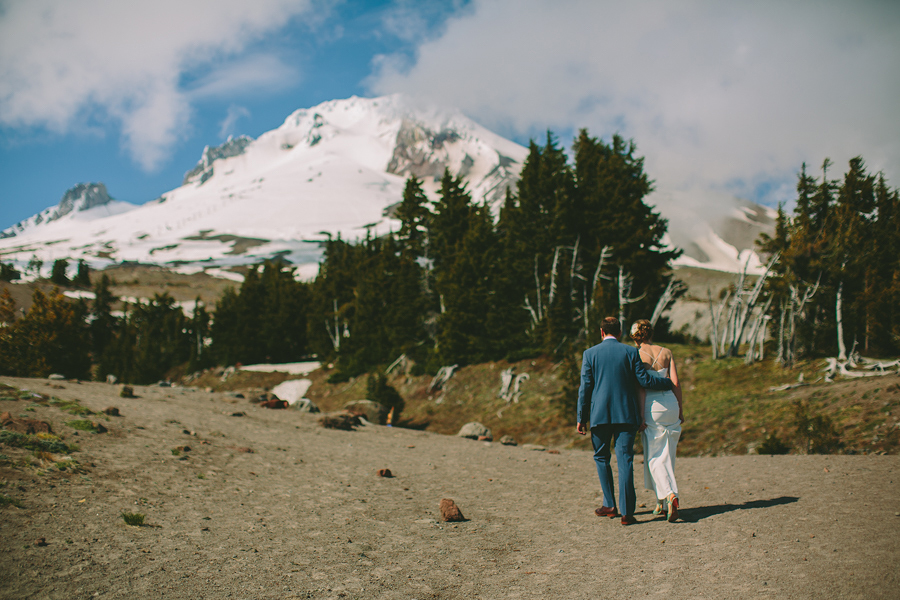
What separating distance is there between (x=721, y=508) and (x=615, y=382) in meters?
2.24

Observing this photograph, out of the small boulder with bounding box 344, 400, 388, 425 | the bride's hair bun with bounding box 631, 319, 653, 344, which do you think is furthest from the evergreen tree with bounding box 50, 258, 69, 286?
the bride's hair bun with bounding box 631, 319, 653, 344

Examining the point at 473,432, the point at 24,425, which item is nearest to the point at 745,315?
the point at 473,432

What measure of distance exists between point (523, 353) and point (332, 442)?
18433 millimetres

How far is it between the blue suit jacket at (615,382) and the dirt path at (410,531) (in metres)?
1.19

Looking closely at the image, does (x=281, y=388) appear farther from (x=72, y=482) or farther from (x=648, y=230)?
(x=72, y=482)

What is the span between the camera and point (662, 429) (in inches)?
214

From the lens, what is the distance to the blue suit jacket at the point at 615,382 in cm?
535

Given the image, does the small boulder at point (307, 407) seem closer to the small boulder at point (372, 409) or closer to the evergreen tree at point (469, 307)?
the small boulder at point (372, 409)

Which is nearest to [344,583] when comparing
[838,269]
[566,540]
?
[566,540]

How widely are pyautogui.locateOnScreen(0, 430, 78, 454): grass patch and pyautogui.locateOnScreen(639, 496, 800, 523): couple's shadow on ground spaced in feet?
25.4

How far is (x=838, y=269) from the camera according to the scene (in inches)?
737

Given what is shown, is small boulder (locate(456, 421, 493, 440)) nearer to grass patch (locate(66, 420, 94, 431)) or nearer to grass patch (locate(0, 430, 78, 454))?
grass patch (locate(66, 420, 94, 431))

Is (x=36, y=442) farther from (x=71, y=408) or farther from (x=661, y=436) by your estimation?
(x=661, y=436)

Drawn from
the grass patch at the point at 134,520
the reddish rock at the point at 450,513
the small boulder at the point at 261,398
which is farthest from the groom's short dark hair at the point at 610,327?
the small boulder at the point at 261,398
